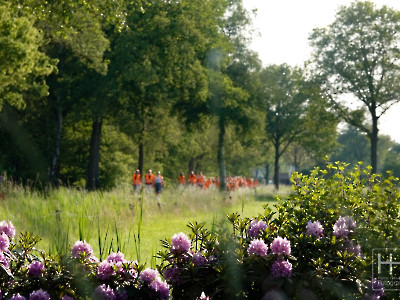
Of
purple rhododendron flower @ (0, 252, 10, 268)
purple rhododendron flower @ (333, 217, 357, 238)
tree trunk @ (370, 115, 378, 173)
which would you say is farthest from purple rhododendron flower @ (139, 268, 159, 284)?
tree trunk @ (370, 115, 378, 173)

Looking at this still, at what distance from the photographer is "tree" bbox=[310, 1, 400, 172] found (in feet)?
135

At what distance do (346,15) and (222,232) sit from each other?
39.4m

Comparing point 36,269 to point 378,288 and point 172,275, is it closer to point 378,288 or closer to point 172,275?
point 172,275

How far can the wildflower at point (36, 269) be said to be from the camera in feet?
16.0

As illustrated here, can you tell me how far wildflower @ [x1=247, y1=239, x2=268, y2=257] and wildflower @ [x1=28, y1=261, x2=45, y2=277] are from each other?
1.68 metres

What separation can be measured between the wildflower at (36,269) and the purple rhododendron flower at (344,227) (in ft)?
8.04

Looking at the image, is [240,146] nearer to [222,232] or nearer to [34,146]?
[34,146]

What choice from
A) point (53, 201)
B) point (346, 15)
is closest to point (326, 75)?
point (346, 15)

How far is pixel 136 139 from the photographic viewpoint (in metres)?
39.1

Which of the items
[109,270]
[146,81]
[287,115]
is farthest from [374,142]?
[109,270]

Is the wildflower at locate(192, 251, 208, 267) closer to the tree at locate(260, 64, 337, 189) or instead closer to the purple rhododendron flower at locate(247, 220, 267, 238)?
the purple rhododendron flower at locate(247, 220, 267, 238)

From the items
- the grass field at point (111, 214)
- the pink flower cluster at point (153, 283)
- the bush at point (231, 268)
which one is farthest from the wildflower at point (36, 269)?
the grass field at point (111, 214)

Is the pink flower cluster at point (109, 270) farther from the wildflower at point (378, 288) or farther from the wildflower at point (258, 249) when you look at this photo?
the wildflower at point (378, 288)

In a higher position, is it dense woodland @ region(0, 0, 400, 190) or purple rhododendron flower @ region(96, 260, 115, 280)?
dense woodland @ region(0, 0, 400, 190)
